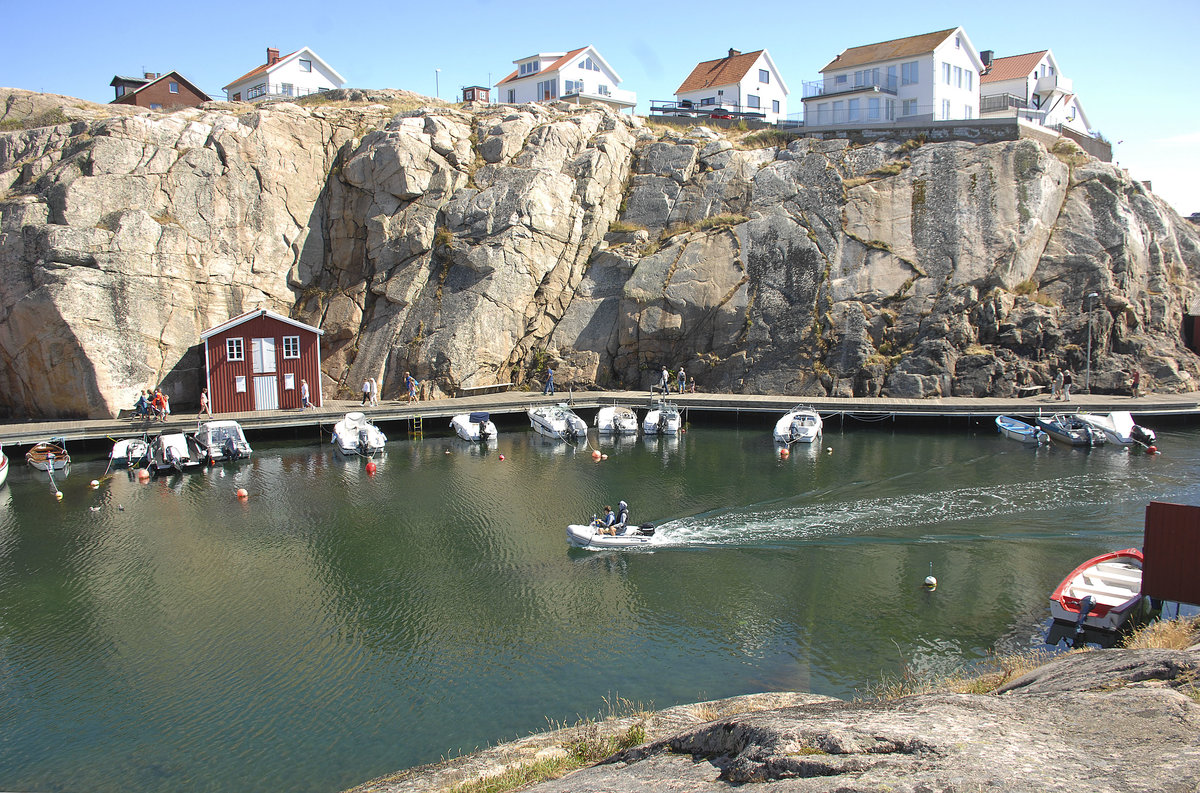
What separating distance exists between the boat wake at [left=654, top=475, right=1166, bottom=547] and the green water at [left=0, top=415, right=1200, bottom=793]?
15 centimetres

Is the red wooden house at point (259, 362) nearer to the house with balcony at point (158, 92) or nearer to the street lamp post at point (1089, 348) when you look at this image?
the house with balcony at point (158, 92)

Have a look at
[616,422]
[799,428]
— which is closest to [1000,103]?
[799,428]

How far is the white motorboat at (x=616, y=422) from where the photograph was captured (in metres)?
42.6

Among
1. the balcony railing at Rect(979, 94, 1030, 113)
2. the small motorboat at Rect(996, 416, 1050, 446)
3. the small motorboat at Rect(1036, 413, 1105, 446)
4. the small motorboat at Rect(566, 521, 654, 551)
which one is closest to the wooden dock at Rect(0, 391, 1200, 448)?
the small motorboat at Rect(996, 416, 1050, 446)

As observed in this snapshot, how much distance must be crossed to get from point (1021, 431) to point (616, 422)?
2072cm

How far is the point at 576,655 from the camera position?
18.1 metres

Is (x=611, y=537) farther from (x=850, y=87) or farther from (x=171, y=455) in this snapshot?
(x=850, y=87)

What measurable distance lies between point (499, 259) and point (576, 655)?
35698 millimetres

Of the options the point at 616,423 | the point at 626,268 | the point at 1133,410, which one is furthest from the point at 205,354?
the point at 1133,410

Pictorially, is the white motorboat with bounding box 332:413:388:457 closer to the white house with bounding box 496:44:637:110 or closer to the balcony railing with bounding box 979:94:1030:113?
the white house with bounding box 496:44:637:110

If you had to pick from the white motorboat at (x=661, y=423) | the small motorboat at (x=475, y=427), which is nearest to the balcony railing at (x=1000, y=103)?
the white motorboat at (x=661, y=423)

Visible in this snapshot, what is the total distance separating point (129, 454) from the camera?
36.4 meters

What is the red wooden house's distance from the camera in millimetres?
42562

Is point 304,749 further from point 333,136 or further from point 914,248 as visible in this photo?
point 333,136
